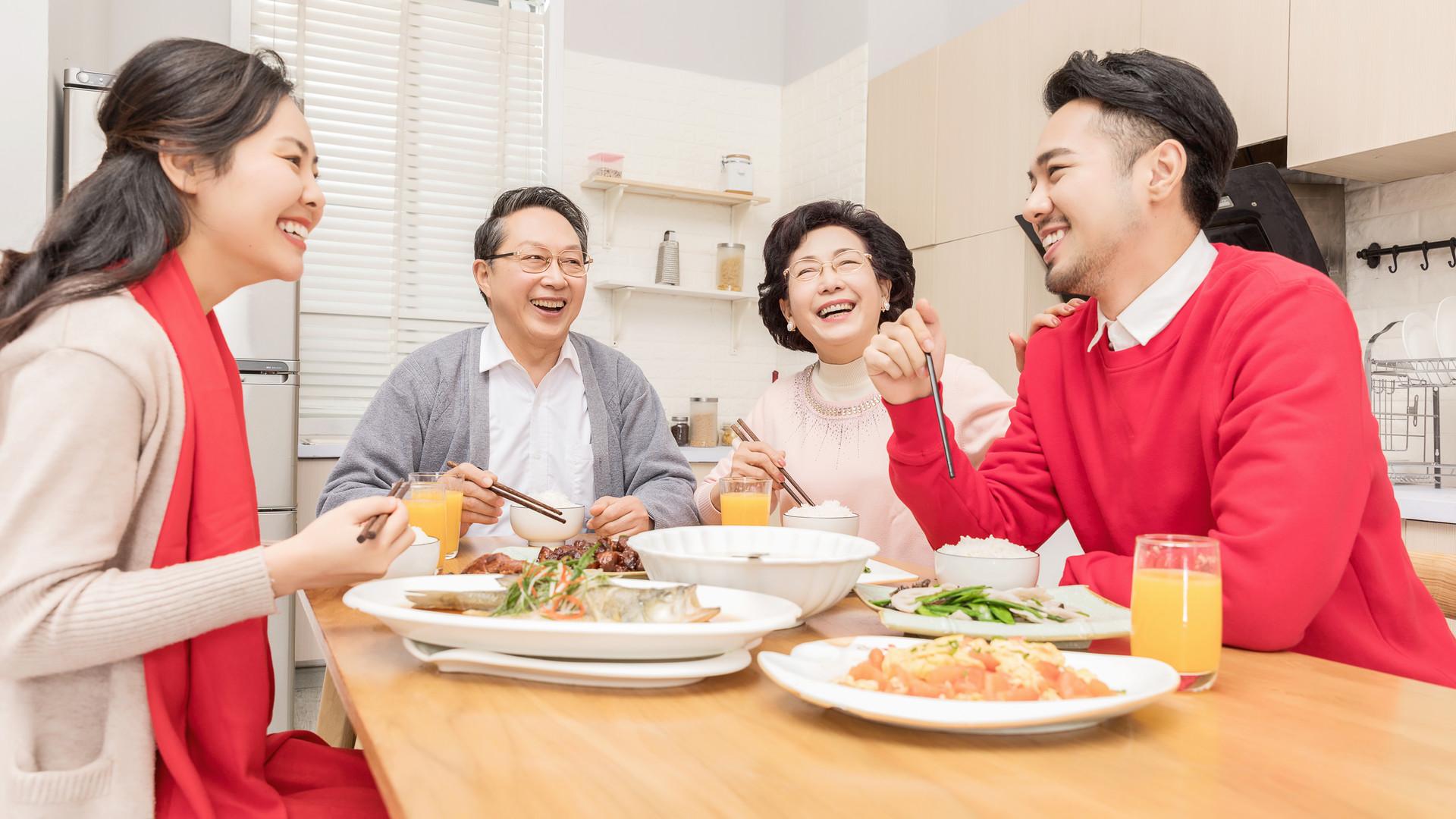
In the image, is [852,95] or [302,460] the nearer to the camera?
[302,460]

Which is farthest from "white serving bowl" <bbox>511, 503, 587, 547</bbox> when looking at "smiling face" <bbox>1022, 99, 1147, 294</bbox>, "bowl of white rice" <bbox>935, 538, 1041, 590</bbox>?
"smiling face" <bbox>1022, 99, 1147, 294</bbox>

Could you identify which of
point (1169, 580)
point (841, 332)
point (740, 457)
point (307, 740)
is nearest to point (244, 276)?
point (307, 740)

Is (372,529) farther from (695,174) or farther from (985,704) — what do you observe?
(695,174)

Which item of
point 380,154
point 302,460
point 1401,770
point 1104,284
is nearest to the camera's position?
point 1401,770

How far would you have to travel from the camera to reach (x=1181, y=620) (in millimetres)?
900

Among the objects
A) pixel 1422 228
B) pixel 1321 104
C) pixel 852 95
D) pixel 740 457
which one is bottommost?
pixel 740 457

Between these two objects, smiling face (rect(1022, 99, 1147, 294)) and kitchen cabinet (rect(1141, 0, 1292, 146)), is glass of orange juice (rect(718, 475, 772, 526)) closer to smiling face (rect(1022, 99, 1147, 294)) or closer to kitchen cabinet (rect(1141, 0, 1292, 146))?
smiling face (rect(1022, 99, 1147, 294))

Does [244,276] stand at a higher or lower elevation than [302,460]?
higher

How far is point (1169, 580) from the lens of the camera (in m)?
0.92

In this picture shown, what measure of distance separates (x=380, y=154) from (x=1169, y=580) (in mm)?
4520

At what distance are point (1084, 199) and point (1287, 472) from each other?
0.58 metres

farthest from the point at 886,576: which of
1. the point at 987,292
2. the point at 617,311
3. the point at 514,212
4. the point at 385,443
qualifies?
the point at 617,311

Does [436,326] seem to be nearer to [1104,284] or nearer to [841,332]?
[841,332]

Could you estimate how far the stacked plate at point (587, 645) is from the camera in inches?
33.9
